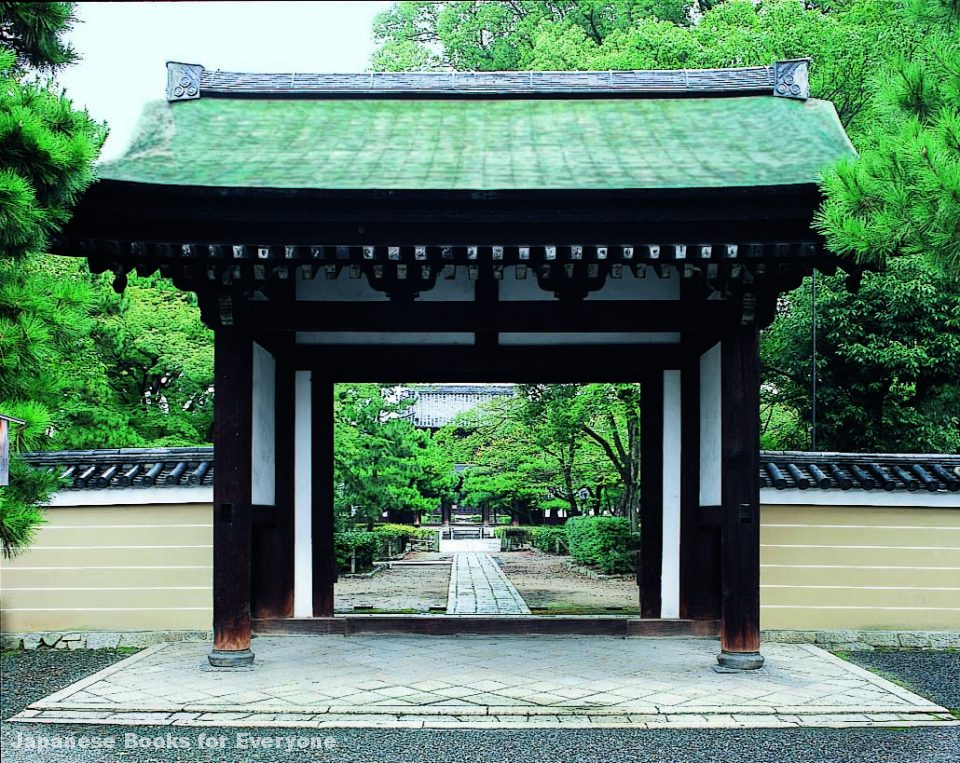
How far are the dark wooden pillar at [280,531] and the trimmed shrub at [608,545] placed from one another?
10105 millimetres

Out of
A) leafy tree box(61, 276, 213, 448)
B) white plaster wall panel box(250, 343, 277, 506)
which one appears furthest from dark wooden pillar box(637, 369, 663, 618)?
leafy tree box(61, 276, 213, 448)

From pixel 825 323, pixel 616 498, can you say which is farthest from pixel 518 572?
pixel 825 323

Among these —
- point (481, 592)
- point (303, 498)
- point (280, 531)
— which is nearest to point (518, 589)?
point (481, 592)

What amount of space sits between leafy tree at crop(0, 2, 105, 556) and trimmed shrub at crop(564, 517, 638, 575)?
45.4 feet

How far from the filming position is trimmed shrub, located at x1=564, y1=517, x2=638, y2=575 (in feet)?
59.4

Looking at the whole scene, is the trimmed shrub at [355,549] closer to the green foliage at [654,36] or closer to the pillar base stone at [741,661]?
the green foliage at [654,36]

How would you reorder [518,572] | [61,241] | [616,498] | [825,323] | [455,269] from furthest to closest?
[616,498] < [518,572] < [825,323] < [455,269] < [61,241]

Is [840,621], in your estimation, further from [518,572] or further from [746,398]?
[518,572]

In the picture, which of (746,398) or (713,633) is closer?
(746,398)

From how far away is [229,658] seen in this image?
7020 millimetres

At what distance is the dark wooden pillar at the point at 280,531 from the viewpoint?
8.83m

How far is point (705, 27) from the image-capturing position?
1889 cm

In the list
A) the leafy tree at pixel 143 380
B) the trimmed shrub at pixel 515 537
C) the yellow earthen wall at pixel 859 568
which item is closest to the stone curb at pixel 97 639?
the leafy tree at pixel 143 380

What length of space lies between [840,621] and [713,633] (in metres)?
1.24
